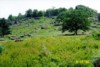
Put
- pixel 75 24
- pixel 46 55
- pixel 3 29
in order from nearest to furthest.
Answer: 1. pixel 46 55
2. pixel 75 24
3. pixel 3 29

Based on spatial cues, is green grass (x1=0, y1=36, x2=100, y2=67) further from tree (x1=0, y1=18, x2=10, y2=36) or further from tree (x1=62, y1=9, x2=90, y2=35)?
tree (x1=0, y1=18, x2=10, y2=36)

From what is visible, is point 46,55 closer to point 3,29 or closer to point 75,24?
point 75,24

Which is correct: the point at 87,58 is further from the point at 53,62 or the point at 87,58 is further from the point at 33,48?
the point at 33,48

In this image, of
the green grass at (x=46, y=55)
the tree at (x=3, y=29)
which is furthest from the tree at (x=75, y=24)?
the green grass at (x=46, y=55)

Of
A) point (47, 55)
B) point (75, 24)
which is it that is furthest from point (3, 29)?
point (47, 55)

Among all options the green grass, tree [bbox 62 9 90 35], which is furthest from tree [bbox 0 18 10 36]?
the green grass

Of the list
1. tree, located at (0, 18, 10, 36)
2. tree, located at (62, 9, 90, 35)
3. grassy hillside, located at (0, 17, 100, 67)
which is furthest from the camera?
tree, located at (0, 18, 10, 36)

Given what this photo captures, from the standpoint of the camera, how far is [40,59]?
990 inches

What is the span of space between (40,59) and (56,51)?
3387 mm

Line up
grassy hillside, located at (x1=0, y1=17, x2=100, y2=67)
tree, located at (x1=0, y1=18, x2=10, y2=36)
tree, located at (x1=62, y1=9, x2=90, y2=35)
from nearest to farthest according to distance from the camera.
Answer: grassy hillside, located at (x1=0, y1=17, x2=100, y2=67) < tree, located at (x1=62, y1=9, x2=90, y2=35) < tree, located at (x1=0, y1=18, x2=10, y2=36)

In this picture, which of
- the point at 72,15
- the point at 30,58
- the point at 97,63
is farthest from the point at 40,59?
the point at 72,15

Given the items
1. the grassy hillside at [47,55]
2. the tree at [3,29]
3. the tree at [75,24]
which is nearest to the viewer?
the grassy hillside at [47,55]

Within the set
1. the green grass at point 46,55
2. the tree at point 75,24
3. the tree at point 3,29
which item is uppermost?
the green grass at point 46,55

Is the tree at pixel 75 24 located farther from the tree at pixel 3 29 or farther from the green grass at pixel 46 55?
the green grass at pixel 46 55
